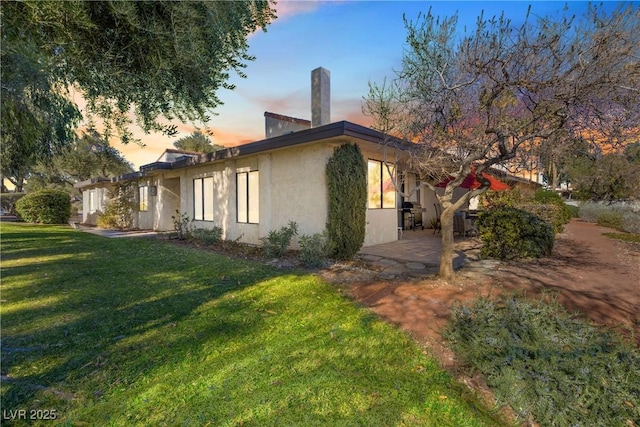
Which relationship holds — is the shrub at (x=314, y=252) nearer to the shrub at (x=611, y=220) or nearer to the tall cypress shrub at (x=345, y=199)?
the tall cypress shrub at (x=345, y=199)

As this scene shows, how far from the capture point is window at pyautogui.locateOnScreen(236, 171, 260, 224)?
34.6ft

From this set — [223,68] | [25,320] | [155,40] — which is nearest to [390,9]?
[223,68]

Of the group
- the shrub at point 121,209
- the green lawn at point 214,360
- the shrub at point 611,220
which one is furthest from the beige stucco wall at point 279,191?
the shrub at point 611,220

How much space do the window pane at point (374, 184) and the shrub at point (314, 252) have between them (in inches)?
101

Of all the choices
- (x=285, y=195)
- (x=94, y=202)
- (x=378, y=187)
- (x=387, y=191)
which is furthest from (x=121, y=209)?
(x=387, y=191)

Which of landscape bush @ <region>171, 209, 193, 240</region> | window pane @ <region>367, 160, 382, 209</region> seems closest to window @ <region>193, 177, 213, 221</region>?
landscape bush @ <region>171, 209, 193, 240</region>

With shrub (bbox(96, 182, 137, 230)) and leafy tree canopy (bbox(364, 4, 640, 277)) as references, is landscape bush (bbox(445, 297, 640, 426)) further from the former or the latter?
shrub (bbox(96, 182, 137, 230))

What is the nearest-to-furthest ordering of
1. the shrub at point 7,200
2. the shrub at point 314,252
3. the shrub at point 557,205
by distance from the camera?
the shrub at point 314,252 → the shrub at point 557,205 → the shrub at point 7,200

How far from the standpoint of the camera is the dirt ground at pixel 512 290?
394 centimetres

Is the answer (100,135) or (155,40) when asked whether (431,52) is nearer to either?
(155,40)

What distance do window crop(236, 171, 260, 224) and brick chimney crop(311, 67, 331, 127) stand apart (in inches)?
113

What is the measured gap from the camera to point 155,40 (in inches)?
183

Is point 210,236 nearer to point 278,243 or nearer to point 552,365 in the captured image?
point 278,243

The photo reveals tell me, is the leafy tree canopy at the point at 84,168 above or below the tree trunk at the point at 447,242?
above
